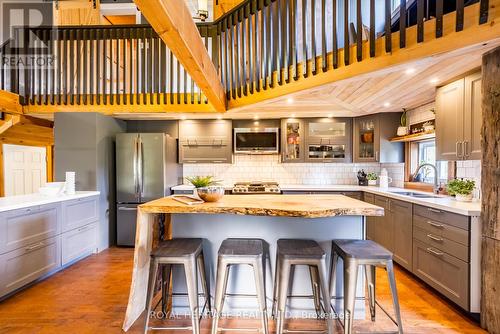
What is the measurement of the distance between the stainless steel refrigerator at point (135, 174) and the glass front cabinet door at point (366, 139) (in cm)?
330

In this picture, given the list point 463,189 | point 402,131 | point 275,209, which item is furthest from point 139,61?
point 463,189

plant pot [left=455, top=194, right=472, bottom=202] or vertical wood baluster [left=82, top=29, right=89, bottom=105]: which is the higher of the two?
vertical wood baluster [left=82, top=29, right=89, bottom=105]

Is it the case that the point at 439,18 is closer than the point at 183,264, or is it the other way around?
the point at 439,18

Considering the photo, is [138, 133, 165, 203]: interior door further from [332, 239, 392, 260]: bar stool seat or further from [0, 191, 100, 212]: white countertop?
[332, 239, 392, 260]: bar stool seat

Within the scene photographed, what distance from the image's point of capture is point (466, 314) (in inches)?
87.0

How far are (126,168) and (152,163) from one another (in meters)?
0.44

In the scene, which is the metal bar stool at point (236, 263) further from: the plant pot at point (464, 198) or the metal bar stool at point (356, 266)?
the plant pot at point (464, 198)

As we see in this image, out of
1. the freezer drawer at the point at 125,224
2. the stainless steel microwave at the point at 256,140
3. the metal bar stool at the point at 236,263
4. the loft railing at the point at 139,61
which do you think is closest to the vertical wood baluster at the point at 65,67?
the loft railing at the point at 139,61

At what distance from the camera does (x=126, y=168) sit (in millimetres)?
4062

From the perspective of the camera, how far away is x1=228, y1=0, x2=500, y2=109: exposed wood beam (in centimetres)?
160

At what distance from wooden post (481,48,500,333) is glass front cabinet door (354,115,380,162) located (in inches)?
88.2

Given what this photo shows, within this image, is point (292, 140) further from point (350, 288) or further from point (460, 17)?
point (350, 288)

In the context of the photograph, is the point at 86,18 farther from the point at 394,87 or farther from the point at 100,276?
the point at 394,87

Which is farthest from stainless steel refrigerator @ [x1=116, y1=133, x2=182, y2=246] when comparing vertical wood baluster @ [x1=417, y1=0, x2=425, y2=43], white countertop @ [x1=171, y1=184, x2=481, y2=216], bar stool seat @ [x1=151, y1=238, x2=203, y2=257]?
vertical wood baluster @ [x1=417, y1=0, x2=425, y2=43]
